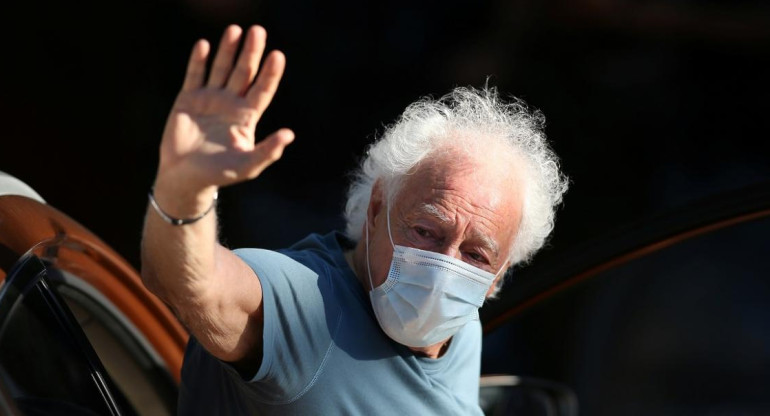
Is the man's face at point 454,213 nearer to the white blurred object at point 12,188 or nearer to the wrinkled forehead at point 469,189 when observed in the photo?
the wrinkled forehead at point 469,189

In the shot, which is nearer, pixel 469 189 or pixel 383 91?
pixel 469 189

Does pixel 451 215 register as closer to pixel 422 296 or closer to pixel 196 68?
pixel 422 296

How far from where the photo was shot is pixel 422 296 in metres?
1.89

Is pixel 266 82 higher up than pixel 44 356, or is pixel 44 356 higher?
pixel 266 82

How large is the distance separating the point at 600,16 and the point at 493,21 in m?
0.53

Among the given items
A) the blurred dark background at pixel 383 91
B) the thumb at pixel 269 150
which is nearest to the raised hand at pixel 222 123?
the thumb at pixel 269 150

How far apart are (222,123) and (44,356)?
559mm

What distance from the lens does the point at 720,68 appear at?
15.8 feet

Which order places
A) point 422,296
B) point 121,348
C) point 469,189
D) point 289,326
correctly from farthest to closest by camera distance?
1. point 121,348
2. point 469,189
3. point 422,296
4. point 289,326

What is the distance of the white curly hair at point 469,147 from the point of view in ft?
6.86

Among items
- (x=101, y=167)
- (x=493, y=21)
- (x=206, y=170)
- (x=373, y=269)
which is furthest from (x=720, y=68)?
(x=206, y=170)

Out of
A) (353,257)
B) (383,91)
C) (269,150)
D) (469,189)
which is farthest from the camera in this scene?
(383,91)

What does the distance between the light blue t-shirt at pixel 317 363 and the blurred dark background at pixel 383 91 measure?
107 inches

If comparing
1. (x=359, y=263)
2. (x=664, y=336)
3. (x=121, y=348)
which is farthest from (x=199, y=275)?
(x=664, y=336)
